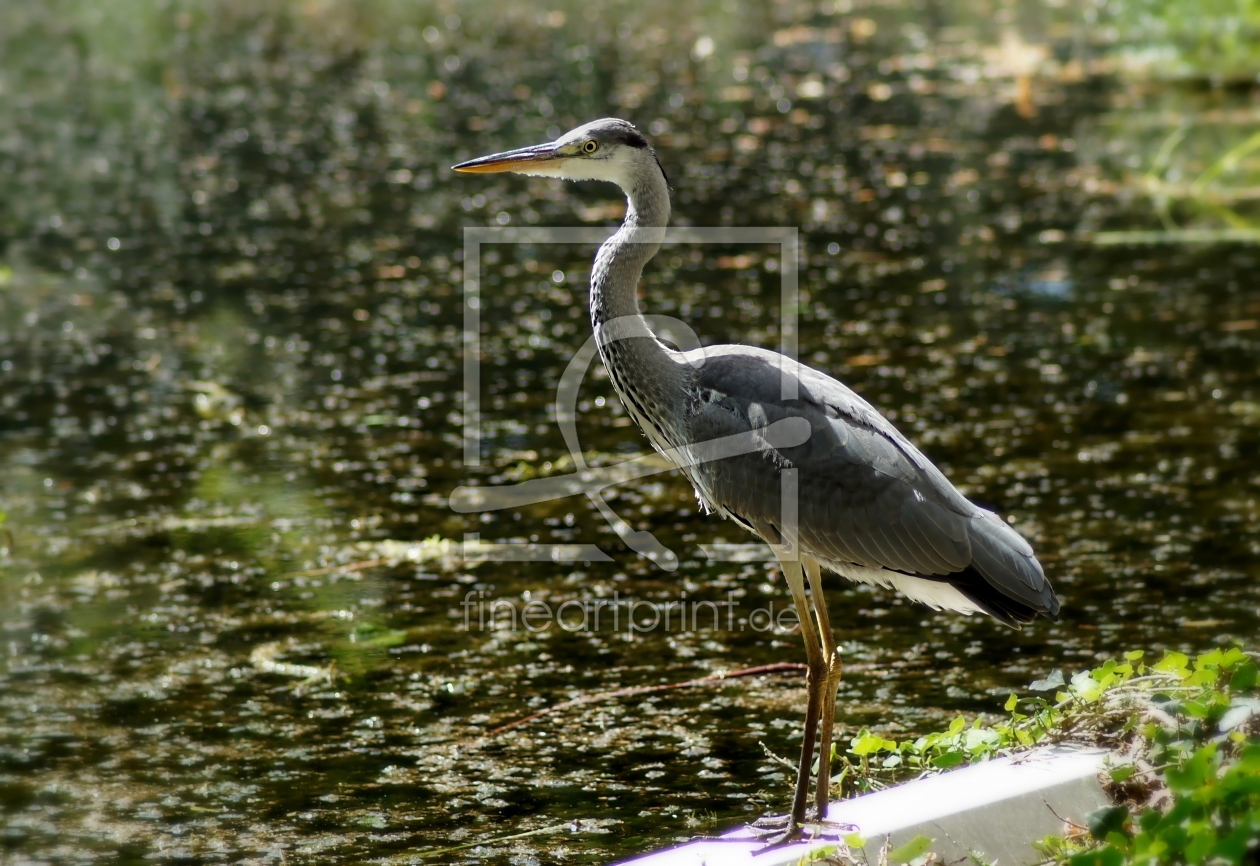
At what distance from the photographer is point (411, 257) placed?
10.9 meters

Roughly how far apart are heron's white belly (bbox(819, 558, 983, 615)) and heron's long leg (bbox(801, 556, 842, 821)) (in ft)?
0.38

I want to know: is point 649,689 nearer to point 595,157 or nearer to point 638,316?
point 638,316

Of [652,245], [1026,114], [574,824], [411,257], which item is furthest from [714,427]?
[1026,114]

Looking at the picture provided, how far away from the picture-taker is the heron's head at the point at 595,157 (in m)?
4.68

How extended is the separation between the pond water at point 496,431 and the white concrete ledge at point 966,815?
2.09 ft

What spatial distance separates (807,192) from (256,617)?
288 inches

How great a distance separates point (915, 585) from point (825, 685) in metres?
0.43

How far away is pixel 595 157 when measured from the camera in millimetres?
4711

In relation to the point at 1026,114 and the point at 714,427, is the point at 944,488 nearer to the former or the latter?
the point at 714,427

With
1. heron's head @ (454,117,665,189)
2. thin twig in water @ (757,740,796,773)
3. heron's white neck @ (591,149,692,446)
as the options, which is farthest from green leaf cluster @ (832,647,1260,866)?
heron's head @ (454,117,665,189)

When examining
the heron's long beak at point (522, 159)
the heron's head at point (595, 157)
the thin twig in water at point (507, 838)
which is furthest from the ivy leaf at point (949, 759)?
the heron's long beak at point (522, 159)

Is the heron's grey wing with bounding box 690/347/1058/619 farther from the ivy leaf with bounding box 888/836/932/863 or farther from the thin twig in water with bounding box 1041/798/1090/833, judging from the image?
the ivy leaf with bounding box 888/836/932/863

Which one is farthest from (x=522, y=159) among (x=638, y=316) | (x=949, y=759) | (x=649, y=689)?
(x=949, y=759)

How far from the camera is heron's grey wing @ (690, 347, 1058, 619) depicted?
4.29 meters
